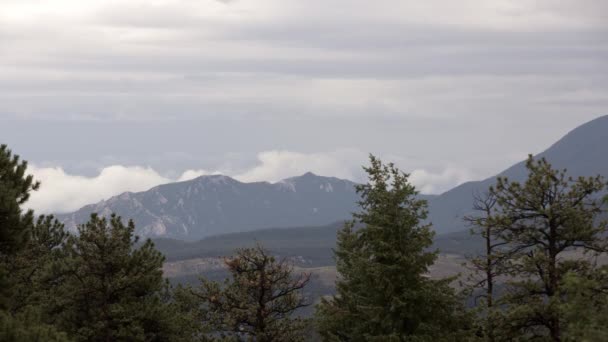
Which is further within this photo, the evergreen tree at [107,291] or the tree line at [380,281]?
the evergreen tree at [107,291]

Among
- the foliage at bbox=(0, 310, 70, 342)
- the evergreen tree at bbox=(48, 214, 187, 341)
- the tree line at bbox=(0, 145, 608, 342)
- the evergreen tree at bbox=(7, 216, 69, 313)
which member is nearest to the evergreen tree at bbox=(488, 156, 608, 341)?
the tree line at bbox=(0, 145, 608, 342)

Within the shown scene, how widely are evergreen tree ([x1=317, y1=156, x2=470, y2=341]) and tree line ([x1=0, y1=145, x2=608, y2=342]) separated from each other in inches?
2.7

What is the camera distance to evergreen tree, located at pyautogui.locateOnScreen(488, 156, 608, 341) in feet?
99.5

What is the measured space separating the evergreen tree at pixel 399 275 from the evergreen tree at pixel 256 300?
5985 millimetres

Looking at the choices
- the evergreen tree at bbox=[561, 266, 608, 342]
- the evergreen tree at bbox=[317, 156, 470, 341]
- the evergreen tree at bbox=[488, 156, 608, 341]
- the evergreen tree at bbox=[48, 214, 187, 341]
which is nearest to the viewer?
the evergreen tree at bbox=[561, 266, 608, 342]

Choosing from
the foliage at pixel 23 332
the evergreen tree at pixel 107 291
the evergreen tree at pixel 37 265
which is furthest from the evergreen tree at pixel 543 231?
the evergreen tree at pixel 37 265

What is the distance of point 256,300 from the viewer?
42688 mm

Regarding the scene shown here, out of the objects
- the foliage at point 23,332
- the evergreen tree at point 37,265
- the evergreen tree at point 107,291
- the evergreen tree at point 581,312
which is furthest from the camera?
the evergreen tree at point 37,265

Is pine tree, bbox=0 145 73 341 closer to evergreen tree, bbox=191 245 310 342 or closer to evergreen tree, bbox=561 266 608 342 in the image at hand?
evergreen tree, bbox=191 245 310 342

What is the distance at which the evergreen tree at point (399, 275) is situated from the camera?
3491cm

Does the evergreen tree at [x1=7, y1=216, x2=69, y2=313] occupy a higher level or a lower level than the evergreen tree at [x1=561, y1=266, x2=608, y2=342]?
higher

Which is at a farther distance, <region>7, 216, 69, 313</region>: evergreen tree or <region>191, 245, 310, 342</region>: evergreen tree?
<region>191, 245, 310, 342</region>: evergreen tree

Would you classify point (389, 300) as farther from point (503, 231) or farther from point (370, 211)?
point (503, 231)

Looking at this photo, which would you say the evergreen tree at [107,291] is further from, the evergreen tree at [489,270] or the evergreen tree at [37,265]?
the evergreen tree at [489,270]
